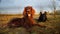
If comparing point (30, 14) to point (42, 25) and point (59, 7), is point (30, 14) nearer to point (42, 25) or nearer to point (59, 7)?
point (42, 25)

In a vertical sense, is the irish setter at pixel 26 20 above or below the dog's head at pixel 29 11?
below

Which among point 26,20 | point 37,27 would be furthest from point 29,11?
point 37,27

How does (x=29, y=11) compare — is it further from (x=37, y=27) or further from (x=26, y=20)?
(x=37, y=27)

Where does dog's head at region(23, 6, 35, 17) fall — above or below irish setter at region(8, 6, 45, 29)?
above

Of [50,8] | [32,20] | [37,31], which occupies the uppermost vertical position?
[50,8]

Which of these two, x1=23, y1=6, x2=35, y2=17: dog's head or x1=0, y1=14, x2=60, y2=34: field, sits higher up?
x1=23, y1=6, x2=35, y2=17: dog's head

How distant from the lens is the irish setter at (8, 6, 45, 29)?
2.83 meters

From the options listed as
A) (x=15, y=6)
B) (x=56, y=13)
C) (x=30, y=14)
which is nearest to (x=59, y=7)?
(x=56, y=13)

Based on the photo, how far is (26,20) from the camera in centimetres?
285

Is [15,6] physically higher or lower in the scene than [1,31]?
higher

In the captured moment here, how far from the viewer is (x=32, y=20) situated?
285 cm

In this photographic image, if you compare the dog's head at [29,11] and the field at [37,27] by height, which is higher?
the dog's head at [29,11]

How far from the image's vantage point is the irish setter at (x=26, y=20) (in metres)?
2.83

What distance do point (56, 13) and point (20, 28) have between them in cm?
74
